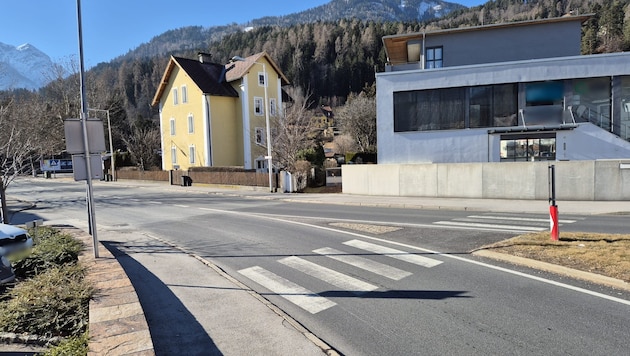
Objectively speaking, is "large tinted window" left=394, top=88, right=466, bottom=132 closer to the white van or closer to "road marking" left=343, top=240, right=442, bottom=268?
"road marking" left=343, top=240, right=442, bottom=268

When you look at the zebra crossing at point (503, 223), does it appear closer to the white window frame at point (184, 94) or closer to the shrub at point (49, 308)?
the shrub at point (49, 308)

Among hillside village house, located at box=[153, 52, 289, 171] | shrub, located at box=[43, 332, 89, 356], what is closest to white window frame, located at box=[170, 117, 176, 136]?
hillside village house, located at box=[153, 52, 289, 171]

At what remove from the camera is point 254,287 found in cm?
684

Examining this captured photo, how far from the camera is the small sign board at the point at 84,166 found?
7.80 meters

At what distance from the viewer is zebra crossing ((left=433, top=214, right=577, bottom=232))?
11738 millimetres

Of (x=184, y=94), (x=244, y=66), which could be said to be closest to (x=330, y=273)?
(x=244, y=66)

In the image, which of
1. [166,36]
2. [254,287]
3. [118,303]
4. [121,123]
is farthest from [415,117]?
[166,36]

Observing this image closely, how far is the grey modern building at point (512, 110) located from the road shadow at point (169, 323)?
66.5ft

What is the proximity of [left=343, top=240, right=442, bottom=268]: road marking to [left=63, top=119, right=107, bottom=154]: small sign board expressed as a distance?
6.16m

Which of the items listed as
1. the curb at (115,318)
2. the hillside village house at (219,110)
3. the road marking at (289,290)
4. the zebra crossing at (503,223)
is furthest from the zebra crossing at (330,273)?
the hillside village house at (219,110)

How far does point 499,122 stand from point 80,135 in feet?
73.6

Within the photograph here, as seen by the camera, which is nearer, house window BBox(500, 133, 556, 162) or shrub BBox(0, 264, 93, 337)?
shrub BBox(0, 264, 93, 337)

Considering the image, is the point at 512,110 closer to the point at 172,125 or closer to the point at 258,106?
the point at 258,106

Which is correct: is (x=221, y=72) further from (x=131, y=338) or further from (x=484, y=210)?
(x=131, y=338)
